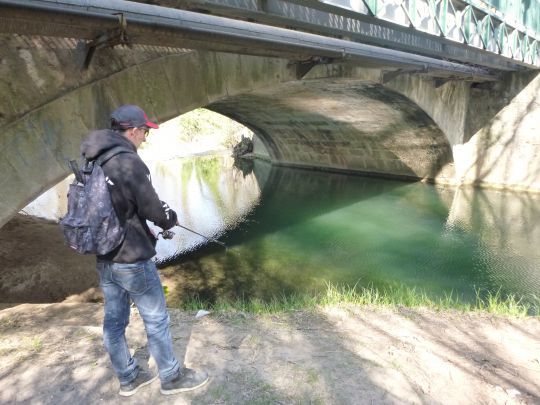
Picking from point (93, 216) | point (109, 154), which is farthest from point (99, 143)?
point (93, 216)

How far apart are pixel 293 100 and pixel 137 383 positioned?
1155 cm

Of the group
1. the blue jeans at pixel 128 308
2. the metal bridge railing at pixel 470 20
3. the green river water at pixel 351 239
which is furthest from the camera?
the green river water at pixel 351 239

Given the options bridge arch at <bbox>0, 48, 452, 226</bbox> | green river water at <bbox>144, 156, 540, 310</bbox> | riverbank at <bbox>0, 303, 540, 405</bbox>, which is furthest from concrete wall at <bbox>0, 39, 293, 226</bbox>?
green river water at <bbox>144, 156, 540, 310</bbox>

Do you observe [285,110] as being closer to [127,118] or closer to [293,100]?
[293,100]

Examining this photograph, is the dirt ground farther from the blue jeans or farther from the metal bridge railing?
the metal bridge railing

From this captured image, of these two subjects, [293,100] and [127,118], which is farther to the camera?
[293,100]

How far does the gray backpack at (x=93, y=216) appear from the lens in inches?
79.1

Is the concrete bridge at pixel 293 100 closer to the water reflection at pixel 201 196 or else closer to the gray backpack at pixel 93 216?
the gray backpack at pixel 93 216

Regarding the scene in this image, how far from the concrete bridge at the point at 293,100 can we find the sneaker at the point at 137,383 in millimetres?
2239

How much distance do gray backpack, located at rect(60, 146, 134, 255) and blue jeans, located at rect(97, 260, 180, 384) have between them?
0.55 ft

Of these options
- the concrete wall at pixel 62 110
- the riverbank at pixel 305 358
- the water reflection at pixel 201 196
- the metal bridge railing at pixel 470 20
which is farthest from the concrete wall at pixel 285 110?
the water reflection at pixel 201 196

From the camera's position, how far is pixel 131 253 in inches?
82.4

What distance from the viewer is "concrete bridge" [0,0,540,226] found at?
3633 mm

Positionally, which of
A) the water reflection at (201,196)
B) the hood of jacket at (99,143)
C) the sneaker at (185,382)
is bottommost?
the water reflection at (201,196)
